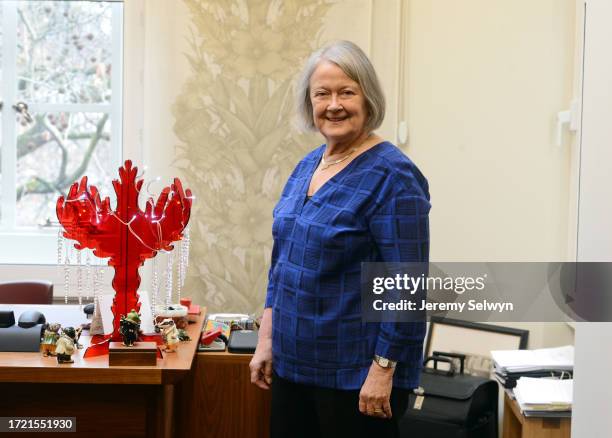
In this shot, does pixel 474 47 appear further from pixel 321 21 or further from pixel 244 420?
pixel 244 420

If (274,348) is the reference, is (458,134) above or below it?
above

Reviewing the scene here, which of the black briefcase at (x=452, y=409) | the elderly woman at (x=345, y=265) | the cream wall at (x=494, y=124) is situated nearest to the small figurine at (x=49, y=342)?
the elderly woman at (x=345, y=265)

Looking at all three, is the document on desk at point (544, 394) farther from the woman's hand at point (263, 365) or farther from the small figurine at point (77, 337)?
the small figurine at point (77, 337)

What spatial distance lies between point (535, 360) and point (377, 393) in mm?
1192

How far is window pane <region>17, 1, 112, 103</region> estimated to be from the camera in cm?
399

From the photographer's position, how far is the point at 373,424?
1.76m

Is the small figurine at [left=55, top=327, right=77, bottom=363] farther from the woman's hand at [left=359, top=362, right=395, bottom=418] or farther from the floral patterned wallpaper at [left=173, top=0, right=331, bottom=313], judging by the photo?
the floral patterned wallpaper at [left=173, top=0, right=331, bottom=313]

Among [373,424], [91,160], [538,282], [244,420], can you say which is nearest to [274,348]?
[373,424]

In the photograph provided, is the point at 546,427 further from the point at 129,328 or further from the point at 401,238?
the point at 129,328

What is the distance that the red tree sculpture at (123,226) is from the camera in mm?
2121

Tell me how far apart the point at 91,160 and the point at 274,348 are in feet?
7.93

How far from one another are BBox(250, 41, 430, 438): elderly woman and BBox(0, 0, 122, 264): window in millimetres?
2295

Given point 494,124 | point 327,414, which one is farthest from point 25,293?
point 494,124

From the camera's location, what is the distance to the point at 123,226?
214 cm
